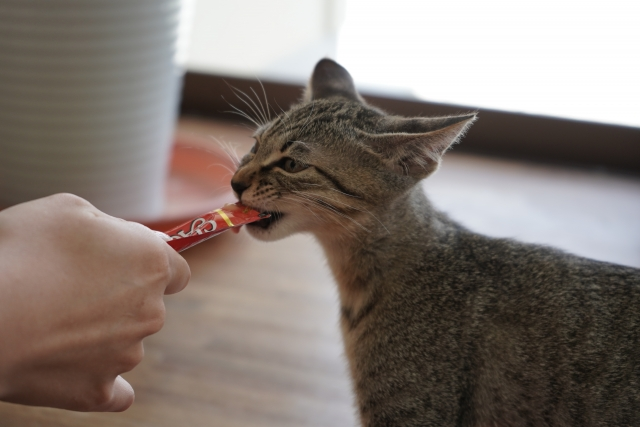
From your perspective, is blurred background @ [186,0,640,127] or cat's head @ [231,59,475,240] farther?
blurred background @ [186,0,640,127]

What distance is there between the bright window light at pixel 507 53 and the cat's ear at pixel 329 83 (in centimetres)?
179

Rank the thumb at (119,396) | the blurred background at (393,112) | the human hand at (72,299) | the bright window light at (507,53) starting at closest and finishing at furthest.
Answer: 1. the human hand at (72,299)
2. the thumb at (119,396)
3. the blurred background at (393,112)
4. the bright window light at (507,53)

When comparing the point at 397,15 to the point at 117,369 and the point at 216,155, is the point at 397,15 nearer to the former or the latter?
the point at 216,155

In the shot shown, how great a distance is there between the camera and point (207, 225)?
133 cm

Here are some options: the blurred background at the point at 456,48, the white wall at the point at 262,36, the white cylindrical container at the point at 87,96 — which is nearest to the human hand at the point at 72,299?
the white cylindrical container at the point at 87,96

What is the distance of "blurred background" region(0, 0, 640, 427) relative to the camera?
207 cm

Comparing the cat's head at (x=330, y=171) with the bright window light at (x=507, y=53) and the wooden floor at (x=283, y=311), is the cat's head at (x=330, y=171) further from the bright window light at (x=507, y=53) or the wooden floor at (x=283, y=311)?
the bright window light at (x=507, y=53)

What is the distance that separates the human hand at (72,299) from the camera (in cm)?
98

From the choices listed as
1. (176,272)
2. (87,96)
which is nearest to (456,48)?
(87,96)

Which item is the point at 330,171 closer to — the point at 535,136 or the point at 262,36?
the point at 535,136

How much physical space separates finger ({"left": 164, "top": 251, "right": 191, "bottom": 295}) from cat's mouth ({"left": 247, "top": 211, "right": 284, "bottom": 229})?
1.19ft

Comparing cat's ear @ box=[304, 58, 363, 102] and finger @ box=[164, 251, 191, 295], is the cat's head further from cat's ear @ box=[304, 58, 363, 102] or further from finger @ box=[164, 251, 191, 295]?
finger @ box=[164, 251, 191, 295]

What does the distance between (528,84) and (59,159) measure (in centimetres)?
242

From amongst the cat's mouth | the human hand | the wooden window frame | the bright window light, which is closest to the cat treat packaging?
the cat's mouth
